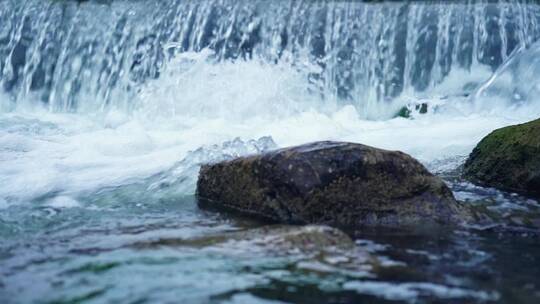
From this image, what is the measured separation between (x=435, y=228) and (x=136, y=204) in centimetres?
239

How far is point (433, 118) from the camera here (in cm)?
968

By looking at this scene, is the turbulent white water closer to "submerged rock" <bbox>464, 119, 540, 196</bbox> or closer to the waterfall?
the waterfall

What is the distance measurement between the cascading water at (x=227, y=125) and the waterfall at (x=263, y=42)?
0.03m

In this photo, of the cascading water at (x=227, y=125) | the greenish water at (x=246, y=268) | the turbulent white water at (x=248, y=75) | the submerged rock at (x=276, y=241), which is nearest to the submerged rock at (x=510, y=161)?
the cascading water at (x=227, y=125)

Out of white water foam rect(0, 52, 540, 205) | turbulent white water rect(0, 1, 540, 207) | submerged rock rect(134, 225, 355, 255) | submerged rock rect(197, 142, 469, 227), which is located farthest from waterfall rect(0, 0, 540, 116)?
submerged rock rect(134, 225, 355, 255)

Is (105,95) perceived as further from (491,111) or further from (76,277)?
(76,277)

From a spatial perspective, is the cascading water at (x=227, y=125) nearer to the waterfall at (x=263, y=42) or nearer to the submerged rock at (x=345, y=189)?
the waterfall at (x=263, y=42)

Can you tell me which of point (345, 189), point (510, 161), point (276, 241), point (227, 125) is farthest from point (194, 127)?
point (276, 241)

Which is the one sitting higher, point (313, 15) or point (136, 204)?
→ point (313, 15)

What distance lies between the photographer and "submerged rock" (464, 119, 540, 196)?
5312 millimetres

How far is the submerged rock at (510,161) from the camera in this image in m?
5.31

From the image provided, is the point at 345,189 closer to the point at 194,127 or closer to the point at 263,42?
the point at 194,127

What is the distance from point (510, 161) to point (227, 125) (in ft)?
16.7

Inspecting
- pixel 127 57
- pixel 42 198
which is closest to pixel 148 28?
pixel 127 57
